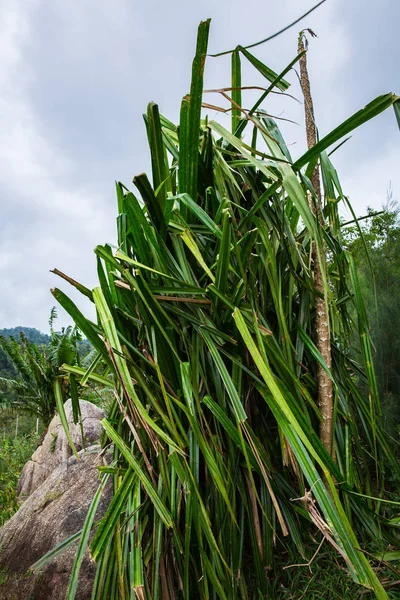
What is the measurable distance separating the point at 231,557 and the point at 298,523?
0.81 feet

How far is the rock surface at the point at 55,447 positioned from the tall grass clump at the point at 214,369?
3.11 meters

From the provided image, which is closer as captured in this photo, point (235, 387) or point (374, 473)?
point (235, 387)

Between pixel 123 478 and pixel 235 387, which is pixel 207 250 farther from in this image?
pixel 123 478

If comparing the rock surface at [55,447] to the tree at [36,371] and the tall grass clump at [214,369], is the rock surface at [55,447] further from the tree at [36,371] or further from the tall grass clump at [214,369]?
the tall grass clump at [214,369]

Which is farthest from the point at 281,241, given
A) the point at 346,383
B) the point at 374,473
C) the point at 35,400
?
the point at 35,400

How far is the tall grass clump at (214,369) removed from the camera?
3.47 ft

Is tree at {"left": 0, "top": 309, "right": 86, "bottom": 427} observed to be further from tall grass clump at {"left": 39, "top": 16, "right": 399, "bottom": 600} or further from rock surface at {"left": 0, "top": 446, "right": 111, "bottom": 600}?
tall grass clump at {"left": 39, "top": 16, "right": 399, "bottom": 600}

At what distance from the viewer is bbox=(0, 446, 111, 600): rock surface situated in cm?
184

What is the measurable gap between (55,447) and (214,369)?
14.9 ft

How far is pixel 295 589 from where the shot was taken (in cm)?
123

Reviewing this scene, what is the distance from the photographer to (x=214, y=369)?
121 cm

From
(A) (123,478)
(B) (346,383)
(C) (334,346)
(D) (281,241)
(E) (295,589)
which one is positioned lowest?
(E) (295,589)

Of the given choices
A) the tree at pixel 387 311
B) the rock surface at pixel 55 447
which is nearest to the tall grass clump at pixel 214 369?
the tree at pixel 387 311

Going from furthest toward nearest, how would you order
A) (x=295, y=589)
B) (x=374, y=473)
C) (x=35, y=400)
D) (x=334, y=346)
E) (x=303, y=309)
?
(x=35, y=400), (x=374, y=473), (x=334, y=346), (x=303, y=309), (x=295, y=589)
